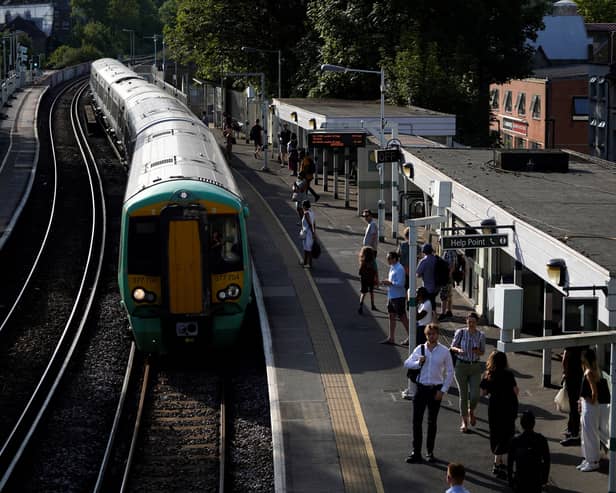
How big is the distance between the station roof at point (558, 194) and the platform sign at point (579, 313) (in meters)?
1.13

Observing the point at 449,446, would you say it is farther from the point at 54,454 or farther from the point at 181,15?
the point at 181,15

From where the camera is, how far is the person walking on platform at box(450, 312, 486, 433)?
45.3ft

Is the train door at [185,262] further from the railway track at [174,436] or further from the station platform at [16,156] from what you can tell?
the station platform at [16,156]

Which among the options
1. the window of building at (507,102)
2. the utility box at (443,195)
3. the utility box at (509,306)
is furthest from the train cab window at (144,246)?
the window of building at (507,102)

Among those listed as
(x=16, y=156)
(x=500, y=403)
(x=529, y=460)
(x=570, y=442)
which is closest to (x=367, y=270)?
(x=570, y=442)

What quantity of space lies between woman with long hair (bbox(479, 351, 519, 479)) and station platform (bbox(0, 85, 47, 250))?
1858cm

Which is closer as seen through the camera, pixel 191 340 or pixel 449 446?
pixel 449 446

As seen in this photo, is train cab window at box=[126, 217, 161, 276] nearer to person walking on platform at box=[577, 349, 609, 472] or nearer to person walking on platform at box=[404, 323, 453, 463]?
person walking on platform at box=[404, 323, 453, 463]

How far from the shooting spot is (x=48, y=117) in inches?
2562

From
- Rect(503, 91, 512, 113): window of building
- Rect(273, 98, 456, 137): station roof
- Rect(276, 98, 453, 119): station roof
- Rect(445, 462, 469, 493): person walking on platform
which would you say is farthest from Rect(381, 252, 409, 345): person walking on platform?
Rect(503, 91, 512, 113): window of building

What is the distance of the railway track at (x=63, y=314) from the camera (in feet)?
48.1

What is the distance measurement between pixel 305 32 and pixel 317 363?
132 ft

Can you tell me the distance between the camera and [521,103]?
5894 cm

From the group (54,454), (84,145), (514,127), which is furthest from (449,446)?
(514,127)
